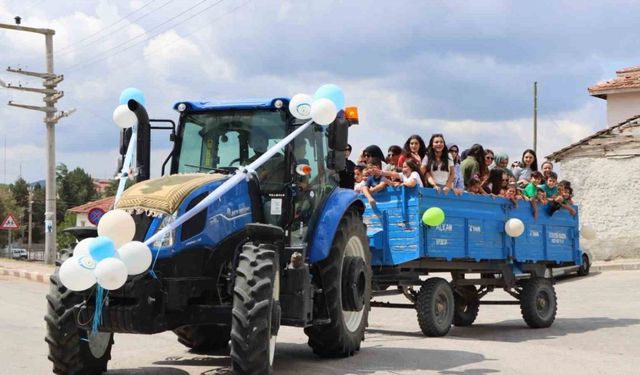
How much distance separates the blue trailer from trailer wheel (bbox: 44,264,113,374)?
4292 millimetres

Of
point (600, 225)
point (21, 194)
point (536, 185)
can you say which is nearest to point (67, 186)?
point (21, 194)

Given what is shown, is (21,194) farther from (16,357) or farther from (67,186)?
(16,357)

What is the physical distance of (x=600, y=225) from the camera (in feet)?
83.4

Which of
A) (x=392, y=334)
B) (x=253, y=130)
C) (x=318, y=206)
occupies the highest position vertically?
(x=253, y=130)

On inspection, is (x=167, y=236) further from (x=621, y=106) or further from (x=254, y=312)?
(x=621, y=106)

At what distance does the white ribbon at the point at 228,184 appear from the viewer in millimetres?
7039

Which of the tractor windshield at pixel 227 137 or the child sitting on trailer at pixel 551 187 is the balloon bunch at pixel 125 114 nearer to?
the tractor windshield at pixel 227 137

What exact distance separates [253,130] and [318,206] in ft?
3.26

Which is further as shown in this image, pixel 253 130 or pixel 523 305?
pixel 523 305

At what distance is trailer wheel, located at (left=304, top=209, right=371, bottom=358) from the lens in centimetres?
855

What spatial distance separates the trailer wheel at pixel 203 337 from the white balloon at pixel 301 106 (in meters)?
2.74

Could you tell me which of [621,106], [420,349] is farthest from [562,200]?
[621,106]

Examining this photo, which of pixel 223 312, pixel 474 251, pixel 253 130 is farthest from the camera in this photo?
pixel 474 251

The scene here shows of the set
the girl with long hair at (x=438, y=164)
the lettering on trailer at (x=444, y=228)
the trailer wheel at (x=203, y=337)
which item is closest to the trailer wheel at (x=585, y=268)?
the girl with long hair at (x=438, y=164)
